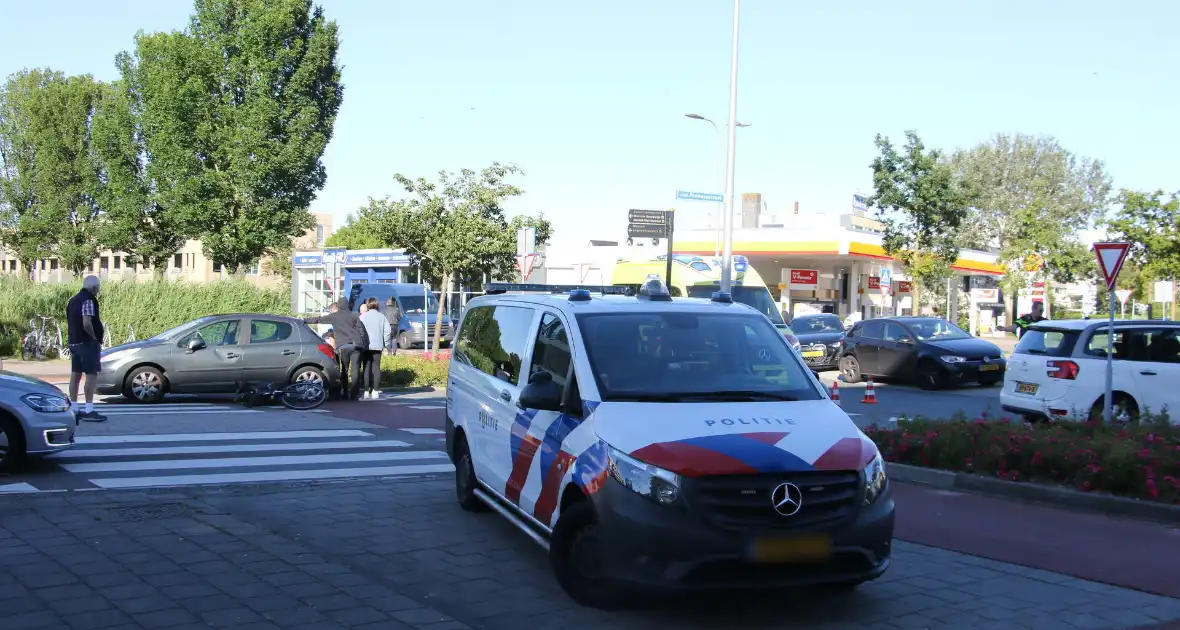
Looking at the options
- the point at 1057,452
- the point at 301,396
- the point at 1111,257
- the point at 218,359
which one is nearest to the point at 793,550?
the point at 1057,452

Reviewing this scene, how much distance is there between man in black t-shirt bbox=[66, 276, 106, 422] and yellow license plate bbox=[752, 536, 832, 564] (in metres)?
10.2

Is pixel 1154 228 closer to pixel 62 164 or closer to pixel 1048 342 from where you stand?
pixel 1048 342

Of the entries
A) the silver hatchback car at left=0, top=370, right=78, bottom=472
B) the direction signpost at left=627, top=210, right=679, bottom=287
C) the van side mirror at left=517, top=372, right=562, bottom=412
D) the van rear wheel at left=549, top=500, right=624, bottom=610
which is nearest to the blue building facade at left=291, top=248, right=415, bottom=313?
the direction signpost at left=627, top=210, right=679, bottom=287

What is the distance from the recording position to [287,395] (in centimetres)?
1585

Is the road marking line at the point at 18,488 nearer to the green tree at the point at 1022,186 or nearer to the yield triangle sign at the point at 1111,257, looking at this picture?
the yield triangle sign at the point at 1111,257

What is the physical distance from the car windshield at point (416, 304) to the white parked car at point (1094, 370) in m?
25.3

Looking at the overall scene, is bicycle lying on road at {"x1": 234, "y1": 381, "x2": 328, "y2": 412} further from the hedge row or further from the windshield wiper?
the hedge row

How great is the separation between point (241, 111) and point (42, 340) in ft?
37.1

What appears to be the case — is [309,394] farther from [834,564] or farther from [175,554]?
[834,564]

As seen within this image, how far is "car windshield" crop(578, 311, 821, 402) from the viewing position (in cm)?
602

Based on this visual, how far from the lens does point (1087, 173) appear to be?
60875 millimetres

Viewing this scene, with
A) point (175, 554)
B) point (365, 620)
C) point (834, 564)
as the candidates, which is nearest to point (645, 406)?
point (834, 564)

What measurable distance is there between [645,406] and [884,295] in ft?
94.6

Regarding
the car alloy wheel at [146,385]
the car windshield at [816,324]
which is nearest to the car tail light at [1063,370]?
the car alloy wheel at [146,385]
